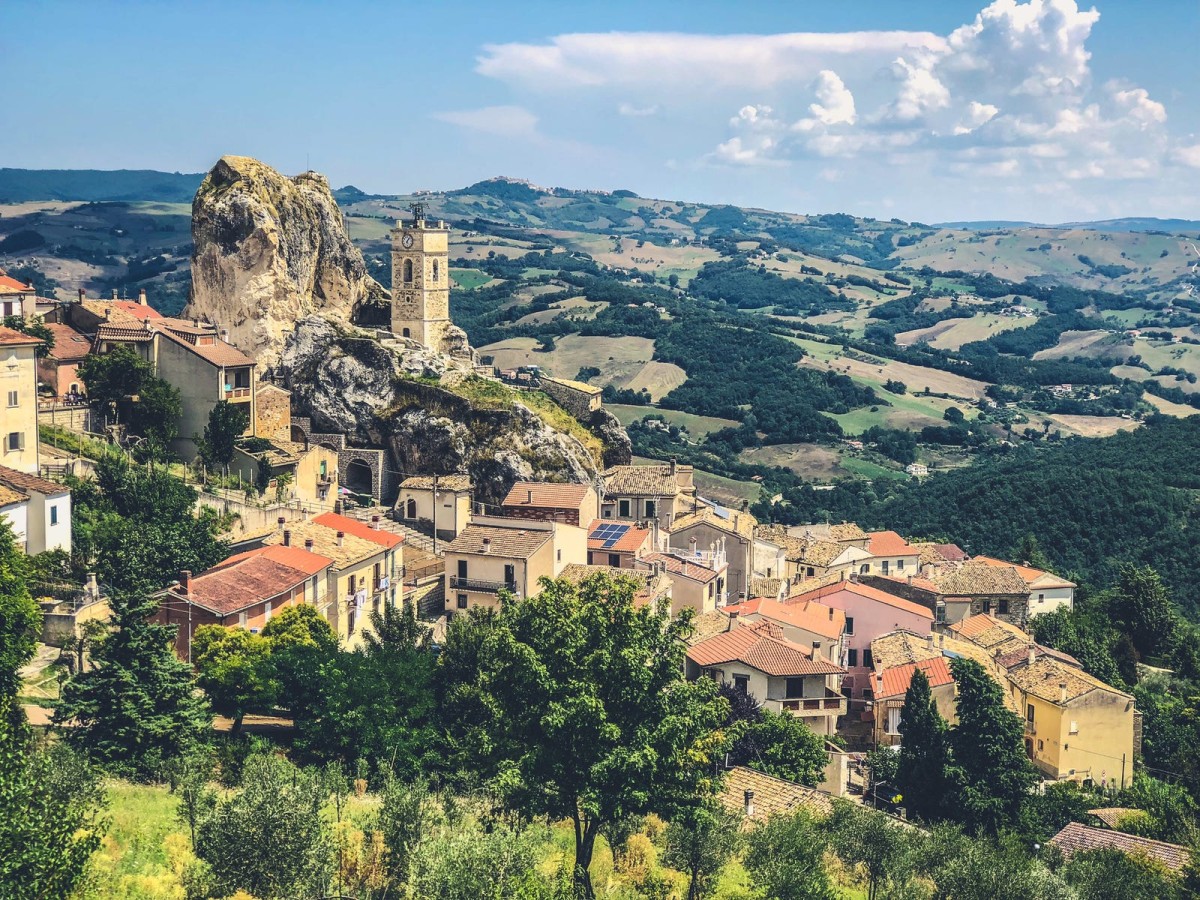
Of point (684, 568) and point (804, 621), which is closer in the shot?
point (804, 621)

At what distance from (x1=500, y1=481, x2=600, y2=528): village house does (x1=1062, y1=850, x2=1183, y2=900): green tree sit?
78.9 feet

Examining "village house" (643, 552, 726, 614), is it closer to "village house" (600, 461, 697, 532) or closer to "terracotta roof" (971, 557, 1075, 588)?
"village house" (600, 461, 697, 532)

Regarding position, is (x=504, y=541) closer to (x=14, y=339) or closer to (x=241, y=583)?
(x=241, y=583)

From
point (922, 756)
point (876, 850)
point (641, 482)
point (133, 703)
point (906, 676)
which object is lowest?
point (906, 676)

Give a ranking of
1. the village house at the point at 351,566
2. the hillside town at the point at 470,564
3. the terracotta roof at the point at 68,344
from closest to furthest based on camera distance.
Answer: the hillside town at the point at 470,564 < the village house at the point at 351,566 < the terracotta roof at the point at 68,344

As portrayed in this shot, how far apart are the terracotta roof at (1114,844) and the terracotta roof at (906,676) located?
906 cm

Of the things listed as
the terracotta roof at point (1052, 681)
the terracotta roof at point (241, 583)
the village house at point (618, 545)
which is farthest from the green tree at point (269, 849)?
the terracotta roof at point (1052, 681)

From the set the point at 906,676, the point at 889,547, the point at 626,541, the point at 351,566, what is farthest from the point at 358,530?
the point at 889,547

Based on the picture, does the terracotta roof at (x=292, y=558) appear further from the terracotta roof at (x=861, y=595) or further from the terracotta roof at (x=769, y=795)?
the terracotta roof at (x=861, y=595)

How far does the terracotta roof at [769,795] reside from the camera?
32.1 meters

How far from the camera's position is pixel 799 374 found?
175 metres

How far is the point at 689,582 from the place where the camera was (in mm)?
48469

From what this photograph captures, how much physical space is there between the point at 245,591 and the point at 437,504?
17193mm

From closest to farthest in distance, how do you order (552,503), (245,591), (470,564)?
(245,591), (470,564), (552,503)
